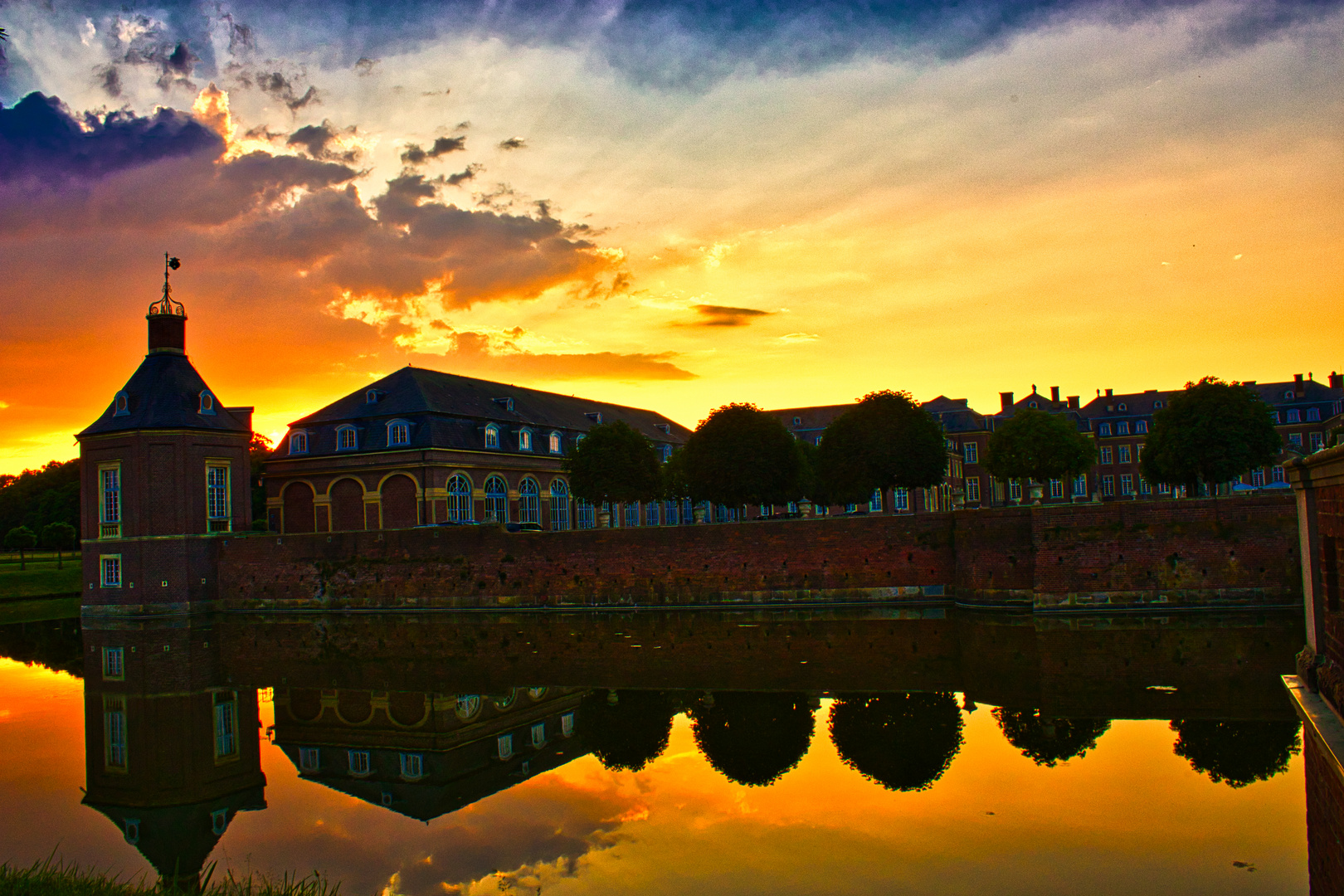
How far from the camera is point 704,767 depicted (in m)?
11.8

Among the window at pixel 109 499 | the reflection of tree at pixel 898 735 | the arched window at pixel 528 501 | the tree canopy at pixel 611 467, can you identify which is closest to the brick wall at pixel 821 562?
the window at pixel 109 499

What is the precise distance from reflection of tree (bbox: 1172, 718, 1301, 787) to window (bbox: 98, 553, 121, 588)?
1402 inches

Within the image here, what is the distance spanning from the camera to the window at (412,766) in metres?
12.3

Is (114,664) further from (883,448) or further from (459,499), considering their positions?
(883,448)

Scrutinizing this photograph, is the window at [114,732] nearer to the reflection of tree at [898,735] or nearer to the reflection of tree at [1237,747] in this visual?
the reflection of tree at [898,735]

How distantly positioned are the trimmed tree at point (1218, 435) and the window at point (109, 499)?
4228 cm

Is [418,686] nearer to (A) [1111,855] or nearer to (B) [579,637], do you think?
(B) [579,637]

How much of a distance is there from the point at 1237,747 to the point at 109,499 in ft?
123

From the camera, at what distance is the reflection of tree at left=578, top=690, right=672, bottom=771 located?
12.5 meters

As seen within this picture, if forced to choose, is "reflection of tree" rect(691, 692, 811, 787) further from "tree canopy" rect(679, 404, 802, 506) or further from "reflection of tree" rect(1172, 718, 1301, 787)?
"tree canopy" rect(679, 404, 802, 506)

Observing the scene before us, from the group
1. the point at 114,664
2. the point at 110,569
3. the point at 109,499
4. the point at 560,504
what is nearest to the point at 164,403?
the point at 109,499

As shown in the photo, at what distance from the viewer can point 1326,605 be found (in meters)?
9.44

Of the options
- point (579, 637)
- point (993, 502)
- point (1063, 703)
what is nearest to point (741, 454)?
point (579, 637)

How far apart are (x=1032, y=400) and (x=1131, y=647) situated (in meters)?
57.0
